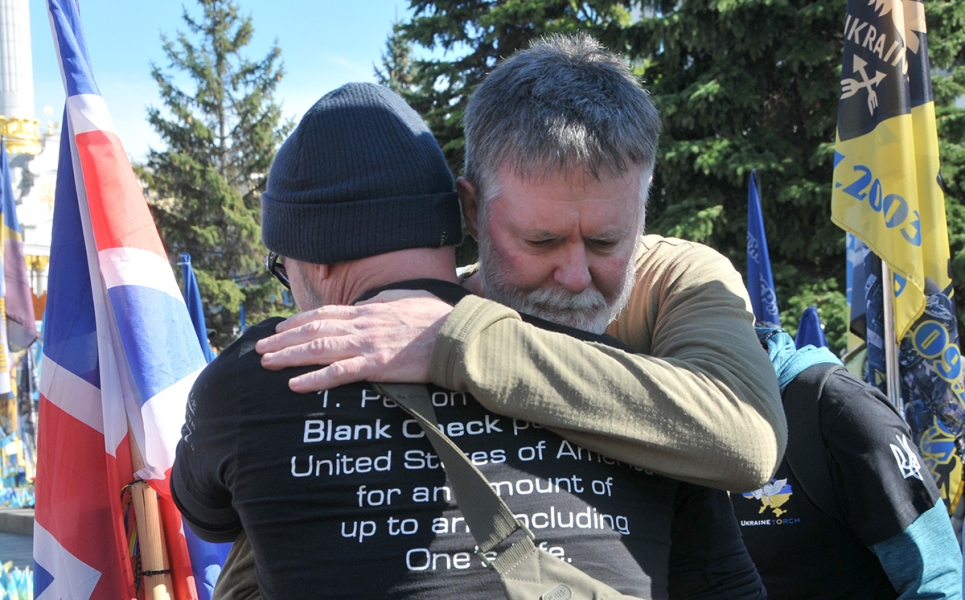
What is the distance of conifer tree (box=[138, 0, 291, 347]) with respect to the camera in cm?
2333

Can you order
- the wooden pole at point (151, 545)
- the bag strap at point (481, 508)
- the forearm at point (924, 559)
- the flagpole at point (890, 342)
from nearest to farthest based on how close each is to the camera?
the bag strap at point (481, 508) < the forearm at point (924, 559) < the wooden pole at point (151, 545) < the flagpole at point (890, 342)

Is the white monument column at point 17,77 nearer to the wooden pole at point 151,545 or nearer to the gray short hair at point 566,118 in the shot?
the wooden pole at point 151,545

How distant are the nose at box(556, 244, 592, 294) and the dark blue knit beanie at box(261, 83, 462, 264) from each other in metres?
0.27

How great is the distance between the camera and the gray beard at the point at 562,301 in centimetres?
183

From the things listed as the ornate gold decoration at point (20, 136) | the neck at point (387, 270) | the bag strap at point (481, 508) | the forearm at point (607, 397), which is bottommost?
the bag strap at point (481, 508)

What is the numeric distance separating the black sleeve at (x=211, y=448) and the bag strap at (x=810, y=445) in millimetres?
1409

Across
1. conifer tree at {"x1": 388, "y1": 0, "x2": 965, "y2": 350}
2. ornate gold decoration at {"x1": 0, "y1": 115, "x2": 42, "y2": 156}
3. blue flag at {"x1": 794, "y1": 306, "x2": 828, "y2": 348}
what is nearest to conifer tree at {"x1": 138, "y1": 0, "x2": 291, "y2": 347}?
ornate gold decoration at {"x1": 0, "y1": 115, "x2": 42, "y2": 156}

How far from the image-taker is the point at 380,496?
50.6 inches

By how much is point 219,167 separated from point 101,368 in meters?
22.7

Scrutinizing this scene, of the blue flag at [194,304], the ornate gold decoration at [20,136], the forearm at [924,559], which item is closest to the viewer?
the forearm at [924,559]

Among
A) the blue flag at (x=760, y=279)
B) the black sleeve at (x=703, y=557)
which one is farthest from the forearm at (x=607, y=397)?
the blue flag at (x=760, y=279)

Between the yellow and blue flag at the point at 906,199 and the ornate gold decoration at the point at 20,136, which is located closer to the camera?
the yellow and blue flag at the point at 906,199

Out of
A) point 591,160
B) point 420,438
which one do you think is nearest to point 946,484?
point 591,160

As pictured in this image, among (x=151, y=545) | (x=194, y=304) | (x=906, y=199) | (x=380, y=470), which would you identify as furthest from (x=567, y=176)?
(x=194, y=304)
